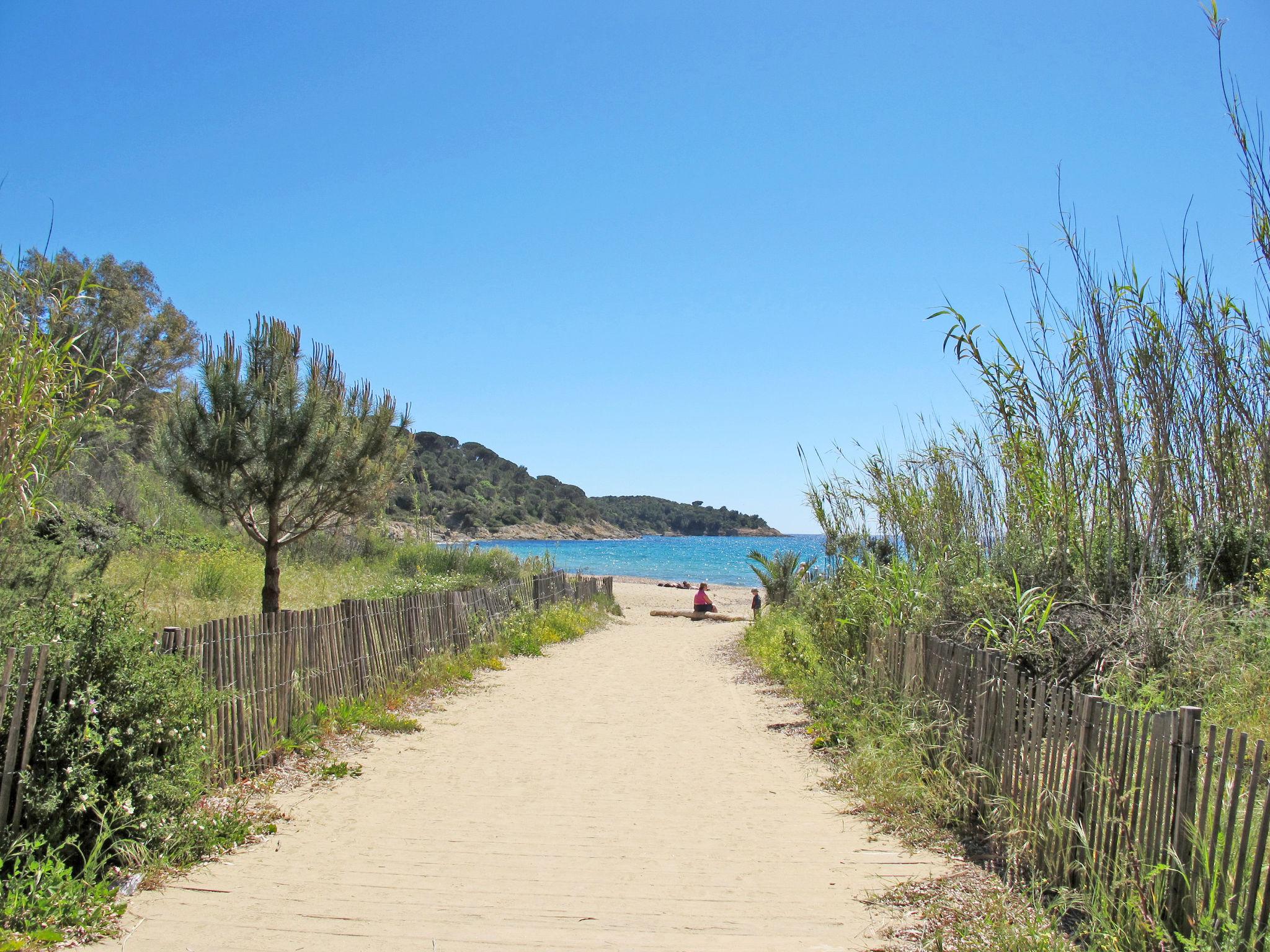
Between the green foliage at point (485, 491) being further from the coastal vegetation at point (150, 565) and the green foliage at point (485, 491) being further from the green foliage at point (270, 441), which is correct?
the green foliage at point (270, 441)

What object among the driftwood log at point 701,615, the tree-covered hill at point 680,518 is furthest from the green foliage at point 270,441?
the tree-covered hill at point 680,518

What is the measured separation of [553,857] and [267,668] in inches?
128

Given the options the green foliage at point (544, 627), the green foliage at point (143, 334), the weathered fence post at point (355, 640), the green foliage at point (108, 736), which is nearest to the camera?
the green foliage at point (108, 736)

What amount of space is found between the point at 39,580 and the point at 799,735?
7870 mm

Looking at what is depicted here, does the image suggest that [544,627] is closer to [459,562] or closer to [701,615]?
[459,562]

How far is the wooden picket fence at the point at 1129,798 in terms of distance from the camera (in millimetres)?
3268

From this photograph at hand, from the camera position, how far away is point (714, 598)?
41.6 metres

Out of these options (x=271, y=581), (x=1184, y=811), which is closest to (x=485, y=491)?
(x=271, y=581)

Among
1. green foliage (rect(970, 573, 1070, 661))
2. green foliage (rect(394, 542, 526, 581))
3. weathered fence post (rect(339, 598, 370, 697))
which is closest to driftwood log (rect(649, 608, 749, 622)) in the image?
green foliage (rect(394, 542, 526, 581))

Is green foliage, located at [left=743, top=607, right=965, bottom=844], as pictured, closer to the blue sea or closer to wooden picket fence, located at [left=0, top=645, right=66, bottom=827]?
wooden picket fence, located at [left=0, top=645, right=66, bottom=827]

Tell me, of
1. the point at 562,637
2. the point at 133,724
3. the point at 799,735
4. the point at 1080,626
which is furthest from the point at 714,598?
the point at 133,724

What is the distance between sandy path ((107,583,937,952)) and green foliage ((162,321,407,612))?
16.5 feet

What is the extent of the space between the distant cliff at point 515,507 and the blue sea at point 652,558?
2330 millimetres

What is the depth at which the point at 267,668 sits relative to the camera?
7.14m
